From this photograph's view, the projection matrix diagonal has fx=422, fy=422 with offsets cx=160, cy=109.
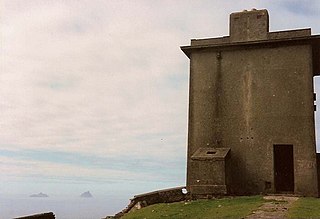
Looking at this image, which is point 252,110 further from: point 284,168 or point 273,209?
point 273,209

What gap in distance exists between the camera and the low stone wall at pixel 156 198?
17.4 m

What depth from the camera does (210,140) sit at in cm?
1880

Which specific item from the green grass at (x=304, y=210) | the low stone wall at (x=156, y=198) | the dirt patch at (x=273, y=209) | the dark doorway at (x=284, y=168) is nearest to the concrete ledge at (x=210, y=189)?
the low stone wall at (x=156, y=198)

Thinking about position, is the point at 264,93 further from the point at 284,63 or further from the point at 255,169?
the point at 255,169

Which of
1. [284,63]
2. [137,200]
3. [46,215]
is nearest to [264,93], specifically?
[284,63]

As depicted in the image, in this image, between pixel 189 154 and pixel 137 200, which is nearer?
pixel 137 200

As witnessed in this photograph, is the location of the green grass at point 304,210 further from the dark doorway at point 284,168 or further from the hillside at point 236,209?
the dark doorway at point 284,168

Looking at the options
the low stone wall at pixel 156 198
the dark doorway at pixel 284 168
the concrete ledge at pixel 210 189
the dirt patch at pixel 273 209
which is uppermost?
the dark doorway at pixel 284 168

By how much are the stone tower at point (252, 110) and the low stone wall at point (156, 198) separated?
94 cm

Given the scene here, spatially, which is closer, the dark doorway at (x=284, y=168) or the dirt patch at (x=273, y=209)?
the dirt patch at (x=273, y=209)

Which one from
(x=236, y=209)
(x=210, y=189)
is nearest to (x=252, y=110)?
(x=210, y=189)

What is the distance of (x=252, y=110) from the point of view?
18312mm

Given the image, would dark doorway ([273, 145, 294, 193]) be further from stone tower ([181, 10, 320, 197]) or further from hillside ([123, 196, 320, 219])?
hillside ([123, 196, 320, 219])

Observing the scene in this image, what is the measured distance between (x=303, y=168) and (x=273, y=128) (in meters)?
2.02
